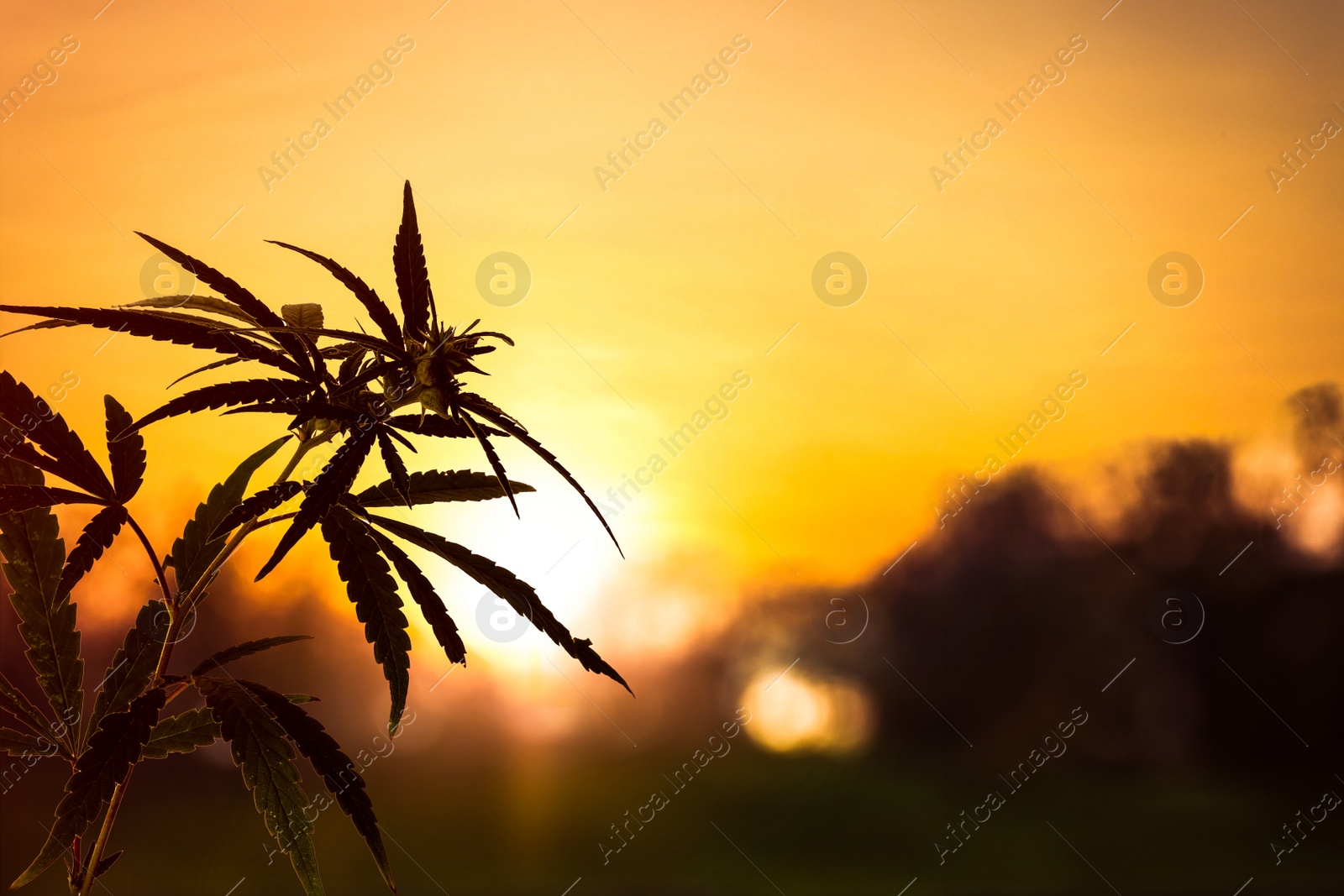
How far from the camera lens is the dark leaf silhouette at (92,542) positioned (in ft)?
3.57

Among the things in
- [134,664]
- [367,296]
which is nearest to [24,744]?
[134,664]

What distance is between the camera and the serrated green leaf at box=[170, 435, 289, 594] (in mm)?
1225

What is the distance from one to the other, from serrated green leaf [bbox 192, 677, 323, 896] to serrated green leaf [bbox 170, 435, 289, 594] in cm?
20

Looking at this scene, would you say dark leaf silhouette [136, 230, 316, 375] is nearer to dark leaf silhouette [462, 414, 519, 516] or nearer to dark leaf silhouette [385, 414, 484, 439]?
Result: dark leaf silhouette [385, 414, 484, 439]

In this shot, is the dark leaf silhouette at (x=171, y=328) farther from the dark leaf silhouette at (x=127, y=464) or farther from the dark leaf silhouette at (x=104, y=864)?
the dark leaf silhouette at (x=104, y=864)

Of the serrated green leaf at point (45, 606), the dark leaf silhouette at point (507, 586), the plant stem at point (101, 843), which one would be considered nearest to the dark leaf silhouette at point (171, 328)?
the dark leaf silhouette at point (507, 586)

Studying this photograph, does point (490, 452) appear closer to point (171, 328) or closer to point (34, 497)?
point (171, 328)

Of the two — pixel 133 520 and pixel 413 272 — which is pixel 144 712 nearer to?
pixel 133 520

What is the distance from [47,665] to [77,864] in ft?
0.87

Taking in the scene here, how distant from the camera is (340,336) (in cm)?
94

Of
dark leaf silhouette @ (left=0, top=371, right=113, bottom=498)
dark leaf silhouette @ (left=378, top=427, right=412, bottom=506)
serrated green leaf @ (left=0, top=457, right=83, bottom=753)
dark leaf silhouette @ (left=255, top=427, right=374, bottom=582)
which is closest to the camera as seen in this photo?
dark leaf silhouette @ (left=255, top=427, right=374, bottom=582)

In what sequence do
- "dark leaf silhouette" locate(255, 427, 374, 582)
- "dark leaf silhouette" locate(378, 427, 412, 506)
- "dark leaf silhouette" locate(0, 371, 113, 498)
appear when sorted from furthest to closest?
"dark leaf silhouette" locate(0, 371, 113, 498), "dark leaf silhouette" locate(378, 427, 412, 506), "dark leaf silhouette" locate(255, 427, 374, 582)

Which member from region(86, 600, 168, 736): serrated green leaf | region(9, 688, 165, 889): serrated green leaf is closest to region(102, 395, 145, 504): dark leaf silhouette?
region(86, 600, 168, 736): serrated green leaf

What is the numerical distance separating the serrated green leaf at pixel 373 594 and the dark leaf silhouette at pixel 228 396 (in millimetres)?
157
